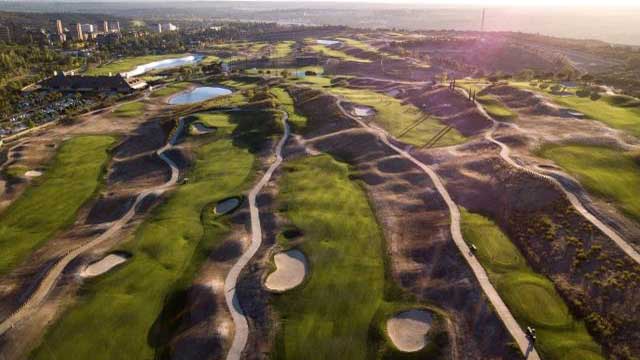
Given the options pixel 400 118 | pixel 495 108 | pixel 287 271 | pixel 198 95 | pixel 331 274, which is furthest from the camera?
pixel 198 95

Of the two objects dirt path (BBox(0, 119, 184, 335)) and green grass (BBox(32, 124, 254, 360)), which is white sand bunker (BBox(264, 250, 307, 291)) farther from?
dirt path (BBox(0, 119, 184, 335))

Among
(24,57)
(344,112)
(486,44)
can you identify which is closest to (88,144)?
(344,112)

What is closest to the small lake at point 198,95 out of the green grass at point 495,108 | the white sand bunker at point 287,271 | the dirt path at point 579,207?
the green grass at point 495,108

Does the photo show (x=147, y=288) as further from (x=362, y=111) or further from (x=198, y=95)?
(x=198, y=95)

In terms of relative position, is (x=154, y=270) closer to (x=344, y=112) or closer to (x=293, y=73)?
(x=344, y=112)

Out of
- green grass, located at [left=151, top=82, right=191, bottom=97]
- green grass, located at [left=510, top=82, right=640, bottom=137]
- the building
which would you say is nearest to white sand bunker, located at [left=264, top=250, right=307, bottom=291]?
green grass, located at [left=510, top=82, right=640, bottom=137]

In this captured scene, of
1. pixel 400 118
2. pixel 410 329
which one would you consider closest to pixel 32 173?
pixel 400 118
